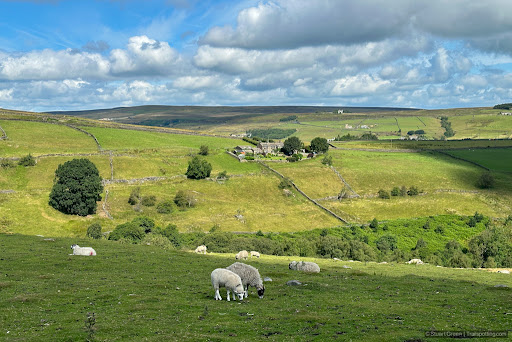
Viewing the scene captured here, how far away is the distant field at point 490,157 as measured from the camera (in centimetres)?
16650

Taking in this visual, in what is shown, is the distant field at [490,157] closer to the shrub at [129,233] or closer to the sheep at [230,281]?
the shrub at [129,233]

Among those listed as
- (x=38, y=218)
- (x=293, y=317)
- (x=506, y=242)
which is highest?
(x=293, y=317)

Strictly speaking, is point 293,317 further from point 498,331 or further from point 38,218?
point 38,218

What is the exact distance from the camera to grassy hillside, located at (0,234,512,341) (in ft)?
70.0

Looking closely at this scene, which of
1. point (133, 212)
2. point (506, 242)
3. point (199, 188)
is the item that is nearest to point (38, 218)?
point (133, 212)

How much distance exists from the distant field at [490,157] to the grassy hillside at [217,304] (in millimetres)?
139789

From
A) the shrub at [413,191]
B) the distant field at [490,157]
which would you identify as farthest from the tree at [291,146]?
the distant field at [490,157]

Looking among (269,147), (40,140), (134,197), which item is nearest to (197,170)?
(134,197)

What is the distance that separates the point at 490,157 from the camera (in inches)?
7160

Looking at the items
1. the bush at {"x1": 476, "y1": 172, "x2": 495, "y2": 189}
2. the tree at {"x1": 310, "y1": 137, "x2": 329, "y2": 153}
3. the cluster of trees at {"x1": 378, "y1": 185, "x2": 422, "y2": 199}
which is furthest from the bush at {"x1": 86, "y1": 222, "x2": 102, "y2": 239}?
the bush at {"x1": 476, "y1": 172, "x2": 495, "y2": 189}

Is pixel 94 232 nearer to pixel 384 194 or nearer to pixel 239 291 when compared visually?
pixel 239 291

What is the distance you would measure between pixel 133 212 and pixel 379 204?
73981mm

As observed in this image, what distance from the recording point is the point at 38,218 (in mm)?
94500

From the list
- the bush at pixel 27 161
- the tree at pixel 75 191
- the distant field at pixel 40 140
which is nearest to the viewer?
the tree at pixel 75 191
